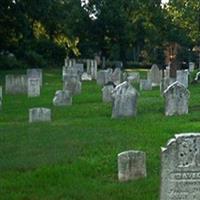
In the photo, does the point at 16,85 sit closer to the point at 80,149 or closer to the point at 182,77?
the point at 182,77

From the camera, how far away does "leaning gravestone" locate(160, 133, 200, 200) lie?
774cm

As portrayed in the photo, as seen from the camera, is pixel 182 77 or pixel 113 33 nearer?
pixel 182 77

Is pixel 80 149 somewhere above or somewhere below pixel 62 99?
below

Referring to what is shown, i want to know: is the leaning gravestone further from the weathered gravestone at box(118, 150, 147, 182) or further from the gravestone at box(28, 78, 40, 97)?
the gravestone at box(28, 78, 40, 97)

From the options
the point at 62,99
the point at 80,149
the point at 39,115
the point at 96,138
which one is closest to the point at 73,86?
the point at 62,99

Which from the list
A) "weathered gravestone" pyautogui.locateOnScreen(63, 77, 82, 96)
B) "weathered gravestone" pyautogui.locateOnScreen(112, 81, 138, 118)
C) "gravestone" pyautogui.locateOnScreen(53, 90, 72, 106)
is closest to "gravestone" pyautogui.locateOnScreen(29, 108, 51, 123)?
"weathered gravestone" pyautogui.locateOnScreen(112, 81, 138, 118)

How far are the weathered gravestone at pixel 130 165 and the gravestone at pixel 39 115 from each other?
7.77 meters

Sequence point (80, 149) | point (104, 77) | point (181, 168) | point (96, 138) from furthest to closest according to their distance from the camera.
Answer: point (104, 77), point (96, 138), point (80, 149), point (181, 168)

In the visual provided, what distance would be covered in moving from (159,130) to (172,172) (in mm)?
7949

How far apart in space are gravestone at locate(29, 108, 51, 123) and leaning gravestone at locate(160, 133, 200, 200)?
10333 millimetres

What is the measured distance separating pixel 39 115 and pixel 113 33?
166 feet

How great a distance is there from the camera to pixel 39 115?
18.0 metres

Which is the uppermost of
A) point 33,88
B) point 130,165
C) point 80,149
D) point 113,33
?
point 113,33

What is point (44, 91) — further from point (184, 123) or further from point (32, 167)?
point (32, 167)
